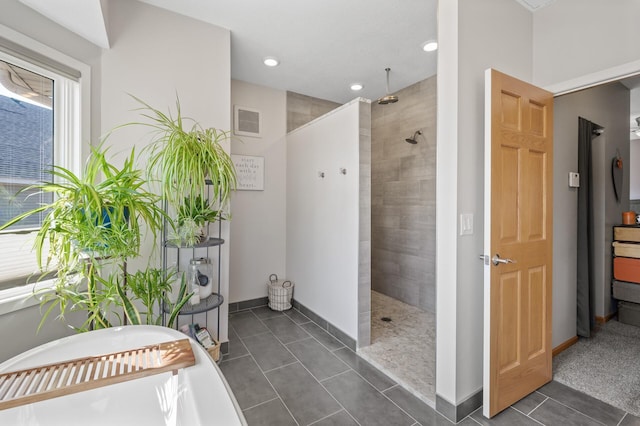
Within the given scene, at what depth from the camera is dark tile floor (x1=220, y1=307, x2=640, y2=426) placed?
5.72 feet

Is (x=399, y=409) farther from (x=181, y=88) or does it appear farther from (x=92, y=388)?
(x=181, y=88)

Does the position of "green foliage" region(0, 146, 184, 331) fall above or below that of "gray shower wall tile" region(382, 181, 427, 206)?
below

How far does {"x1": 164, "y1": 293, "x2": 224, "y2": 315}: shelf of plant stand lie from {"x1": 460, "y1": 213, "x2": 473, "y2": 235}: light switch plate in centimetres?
173

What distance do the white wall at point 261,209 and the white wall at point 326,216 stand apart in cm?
12

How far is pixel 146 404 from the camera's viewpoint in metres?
0.77

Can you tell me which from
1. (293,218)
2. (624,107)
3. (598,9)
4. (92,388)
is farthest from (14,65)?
(624,107)

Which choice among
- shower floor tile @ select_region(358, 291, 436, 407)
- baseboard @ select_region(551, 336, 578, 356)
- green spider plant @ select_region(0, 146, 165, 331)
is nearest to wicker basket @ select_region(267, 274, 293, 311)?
shower floor tile @ select_region(358, 291, 436, 407)

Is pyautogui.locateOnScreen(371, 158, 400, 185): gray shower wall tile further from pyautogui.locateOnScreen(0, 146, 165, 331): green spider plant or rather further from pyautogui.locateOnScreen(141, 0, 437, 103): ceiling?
pyautogui.locateOnScreen(0, 146, 165, 331): green spider plant

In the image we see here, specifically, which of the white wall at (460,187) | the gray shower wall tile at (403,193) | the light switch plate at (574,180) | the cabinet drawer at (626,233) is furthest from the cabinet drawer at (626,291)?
the white wall at (460,187)

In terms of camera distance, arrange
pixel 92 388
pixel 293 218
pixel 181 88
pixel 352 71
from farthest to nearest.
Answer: pixel 293 218 < pixel 352 71 < pixel 181 88 < pixel 92 388

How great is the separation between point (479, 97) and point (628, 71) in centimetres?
81

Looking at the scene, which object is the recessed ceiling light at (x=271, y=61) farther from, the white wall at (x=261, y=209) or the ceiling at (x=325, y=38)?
the white wall at (x=261, y=209)

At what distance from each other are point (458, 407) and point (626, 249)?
108 inches

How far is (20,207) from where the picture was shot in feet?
5.18
